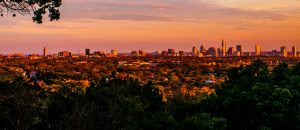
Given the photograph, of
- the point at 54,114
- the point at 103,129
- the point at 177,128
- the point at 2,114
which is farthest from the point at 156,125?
the point at 54,114

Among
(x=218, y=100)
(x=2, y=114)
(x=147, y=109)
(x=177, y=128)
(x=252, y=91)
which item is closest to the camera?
(x=2, y=114)

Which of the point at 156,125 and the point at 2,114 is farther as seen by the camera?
the point at 156,125

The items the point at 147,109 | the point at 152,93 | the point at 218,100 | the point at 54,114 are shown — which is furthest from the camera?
the point at 152,93

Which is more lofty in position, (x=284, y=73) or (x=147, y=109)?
(x=284, y=73)

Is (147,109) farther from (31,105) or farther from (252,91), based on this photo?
(31,105)

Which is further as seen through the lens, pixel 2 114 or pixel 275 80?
pixel 275 80

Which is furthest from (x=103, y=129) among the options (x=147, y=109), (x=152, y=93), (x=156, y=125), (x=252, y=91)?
(x=152, y=93)

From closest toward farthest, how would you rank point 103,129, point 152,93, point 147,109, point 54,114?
point 103,129, point 54,114, point 147,109, point 152,93

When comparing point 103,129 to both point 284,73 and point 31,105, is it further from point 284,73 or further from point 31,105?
point 284,73

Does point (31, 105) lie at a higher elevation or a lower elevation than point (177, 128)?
higher
